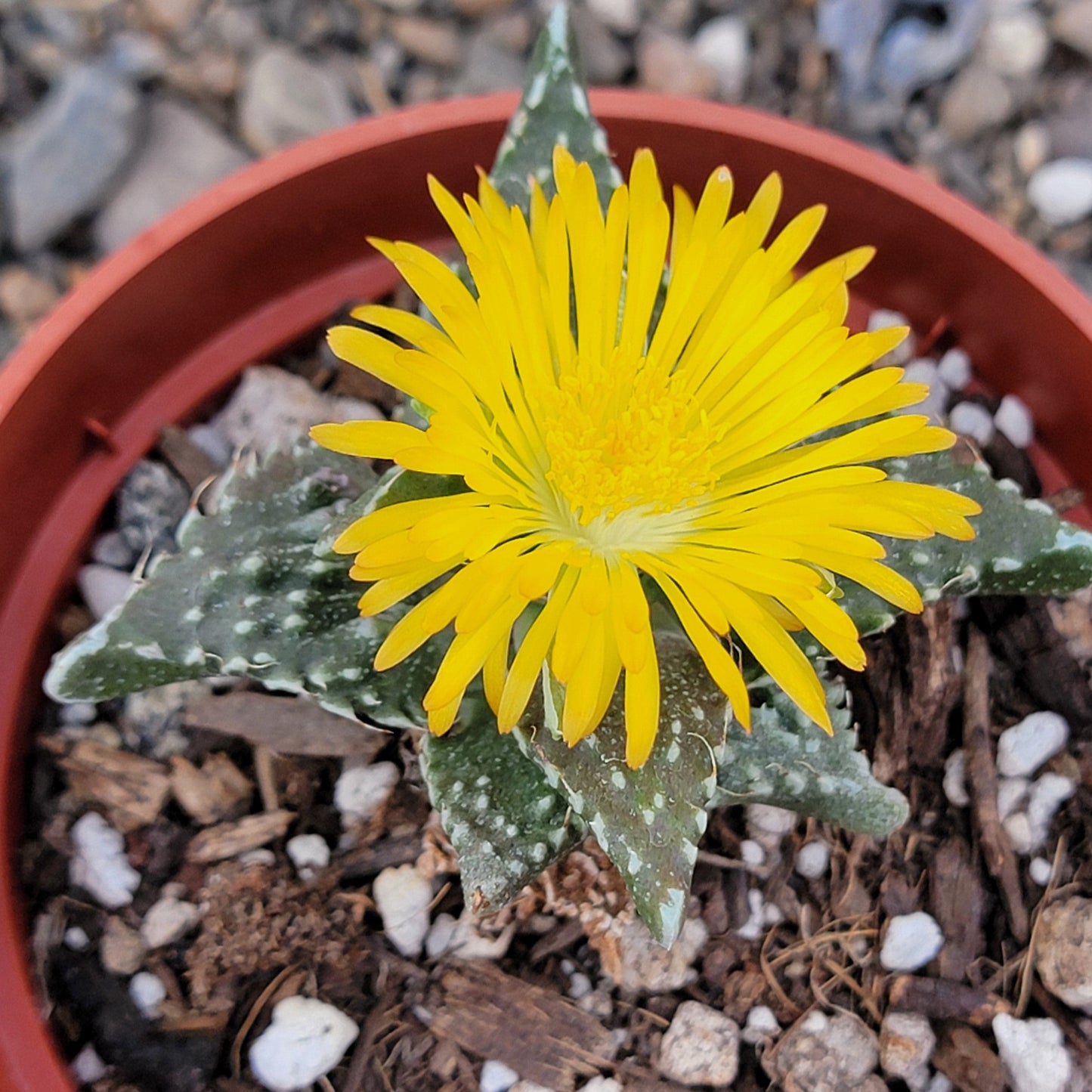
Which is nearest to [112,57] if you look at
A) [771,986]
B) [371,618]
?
[371,618]

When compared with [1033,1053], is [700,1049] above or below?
above

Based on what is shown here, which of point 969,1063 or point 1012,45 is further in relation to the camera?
point 1012,45

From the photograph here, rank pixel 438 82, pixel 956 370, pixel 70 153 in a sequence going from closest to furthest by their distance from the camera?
pixel 956 370 → pixel 70 153 → pixel 438 82

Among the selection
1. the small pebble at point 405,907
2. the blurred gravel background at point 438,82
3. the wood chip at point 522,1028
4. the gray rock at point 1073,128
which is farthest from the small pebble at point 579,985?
the gray rock at point 1073,128

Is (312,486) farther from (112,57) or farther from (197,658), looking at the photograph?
(112,57)

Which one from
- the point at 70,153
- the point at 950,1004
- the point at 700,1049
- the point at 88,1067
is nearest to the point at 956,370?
the point at 950,1004

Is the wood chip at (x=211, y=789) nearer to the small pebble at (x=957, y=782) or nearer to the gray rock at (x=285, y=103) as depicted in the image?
the small pebble at (x=957, y=782)

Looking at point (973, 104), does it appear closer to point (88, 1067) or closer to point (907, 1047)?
point (907, 1047)
